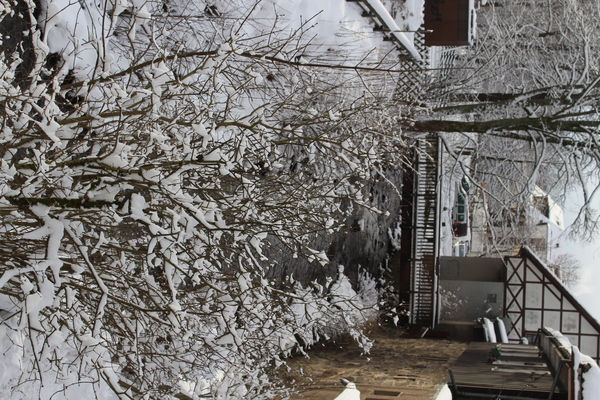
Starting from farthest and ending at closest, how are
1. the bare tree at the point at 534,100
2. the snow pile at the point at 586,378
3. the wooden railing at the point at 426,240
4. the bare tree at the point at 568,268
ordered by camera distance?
the bare tree at the point at 568,268 < the wooden railing at the point at 426,240 < the bare tree at the point at 534,100 < the snow pile at the point at 586,378

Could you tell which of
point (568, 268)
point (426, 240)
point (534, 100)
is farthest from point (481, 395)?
point (568, 268)

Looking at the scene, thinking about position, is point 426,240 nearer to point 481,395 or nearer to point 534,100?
point 534,100

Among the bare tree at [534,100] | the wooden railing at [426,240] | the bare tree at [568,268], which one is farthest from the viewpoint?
the bare tree at [568,268]

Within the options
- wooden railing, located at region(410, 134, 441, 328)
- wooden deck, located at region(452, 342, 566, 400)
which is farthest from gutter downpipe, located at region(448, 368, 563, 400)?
wooden railing, located at region(410, 134, 441, 328)

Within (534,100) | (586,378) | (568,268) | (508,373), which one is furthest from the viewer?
(568,268)

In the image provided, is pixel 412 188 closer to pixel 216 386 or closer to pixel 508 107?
pixel 508 107

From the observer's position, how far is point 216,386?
6980 mm

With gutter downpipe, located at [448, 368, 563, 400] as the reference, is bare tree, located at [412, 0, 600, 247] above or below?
above

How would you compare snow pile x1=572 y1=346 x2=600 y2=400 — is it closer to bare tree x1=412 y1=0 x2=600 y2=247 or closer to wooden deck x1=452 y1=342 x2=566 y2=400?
wooden deck x1=452 y1=342 x2=566 y2=400

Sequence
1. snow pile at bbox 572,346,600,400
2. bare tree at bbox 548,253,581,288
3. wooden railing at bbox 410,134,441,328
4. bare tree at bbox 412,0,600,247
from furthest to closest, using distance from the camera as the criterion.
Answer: bare tree at bbox 548,253,581,288, wooden railing at bbox 410,134,441,328, bare tree at bbox 412,0,600,247, snow pile at bbox 572,346,600,400

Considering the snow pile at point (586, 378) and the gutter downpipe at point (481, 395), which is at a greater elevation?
the snow pile at point (586, 378)

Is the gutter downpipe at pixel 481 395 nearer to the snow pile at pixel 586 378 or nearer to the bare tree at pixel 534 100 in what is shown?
the snow pile at pixel 586 378


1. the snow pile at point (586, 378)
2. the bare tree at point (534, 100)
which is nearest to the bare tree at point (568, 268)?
the bare tree at point (534, 100)

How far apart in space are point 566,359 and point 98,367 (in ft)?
22.1
